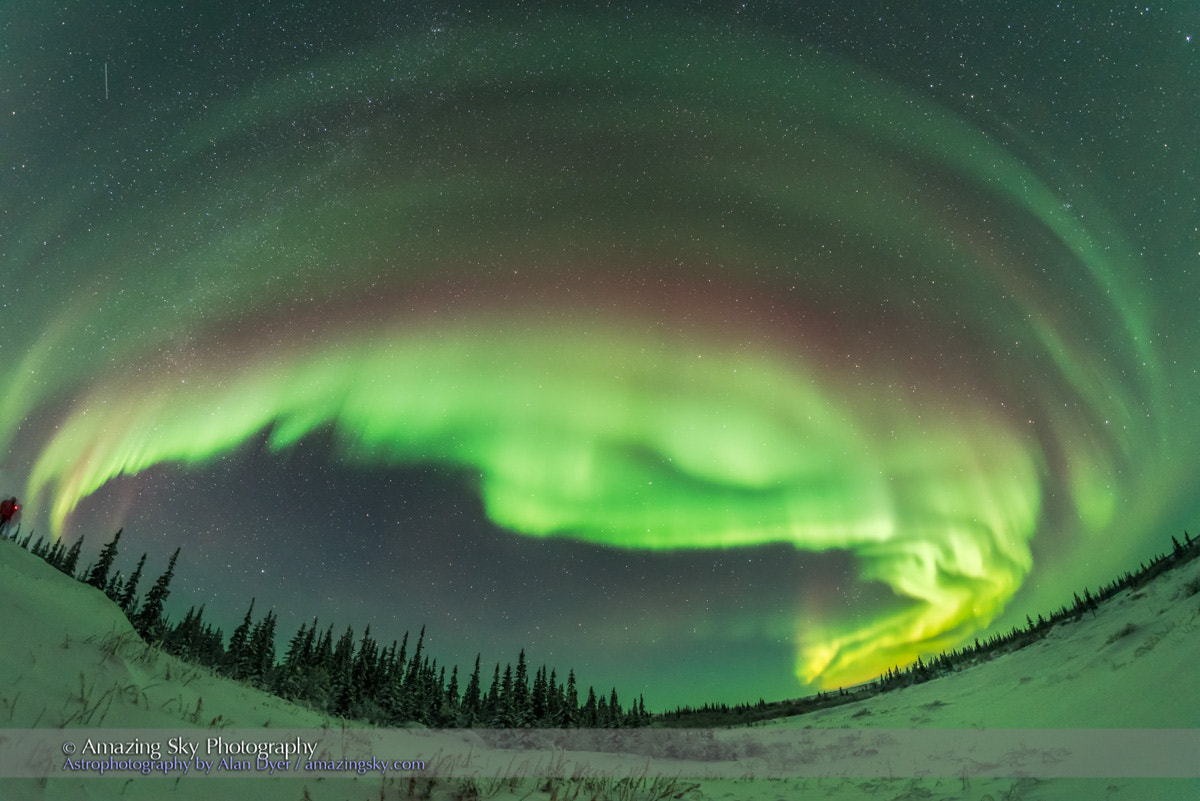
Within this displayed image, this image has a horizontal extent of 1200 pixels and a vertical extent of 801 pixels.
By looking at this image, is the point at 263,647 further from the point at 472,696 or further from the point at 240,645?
the point at 472,696

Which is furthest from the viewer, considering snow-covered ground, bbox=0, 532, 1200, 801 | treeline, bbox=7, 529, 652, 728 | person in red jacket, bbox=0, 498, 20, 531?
treeline, bbox=7, 529, 652, 728

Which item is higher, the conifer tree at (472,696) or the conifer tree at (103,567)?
the conifer tree at (103,567)

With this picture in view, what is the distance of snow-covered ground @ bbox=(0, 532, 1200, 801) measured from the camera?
488cm

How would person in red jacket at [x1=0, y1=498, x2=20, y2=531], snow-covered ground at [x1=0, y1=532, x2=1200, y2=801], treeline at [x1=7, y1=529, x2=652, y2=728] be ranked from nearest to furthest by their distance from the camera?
snow-covered ground at [x1=0, y1=532, x2=1200, y2=801] → person in red jacket at [x1=0, y1=498, x2=20, y2=531] → treeline at [x1=7, y1=529, x2=652, y2=728]

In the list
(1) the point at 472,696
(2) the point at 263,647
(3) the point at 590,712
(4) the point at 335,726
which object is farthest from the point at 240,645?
(4) the point at 335,726

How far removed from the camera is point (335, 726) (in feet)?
31.1

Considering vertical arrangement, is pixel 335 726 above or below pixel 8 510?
below

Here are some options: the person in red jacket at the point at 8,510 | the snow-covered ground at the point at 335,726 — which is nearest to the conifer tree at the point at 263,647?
the person in red jacket at the point at 8,510

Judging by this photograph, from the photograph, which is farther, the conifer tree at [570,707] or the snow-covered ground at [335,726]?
the conifer tree at [570,707]

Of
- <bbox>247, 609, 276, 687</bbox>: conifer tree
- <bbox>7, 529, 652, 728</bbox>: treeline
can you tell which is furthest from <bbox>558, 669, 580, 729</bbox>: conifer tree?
<bbox>247, 609, 276, 687</bbox>: conifer tree

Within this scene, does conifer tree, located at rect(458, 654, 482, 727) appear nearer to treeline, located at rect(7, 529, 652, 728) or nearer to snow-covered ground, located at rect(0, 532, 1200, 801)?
treeline, located at rect(7, 529, 652, 728)

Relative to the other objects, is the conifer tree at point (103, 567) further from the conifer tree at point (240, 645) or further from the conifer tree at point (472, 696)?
the conifer tree at point (472, 696)

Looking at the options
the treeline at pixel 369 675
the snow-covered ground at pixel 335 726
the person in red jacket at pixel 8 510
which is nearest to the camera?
the snow-covered ground at pixel 335 726

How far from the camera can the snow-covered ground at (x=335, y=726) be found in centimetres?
488
